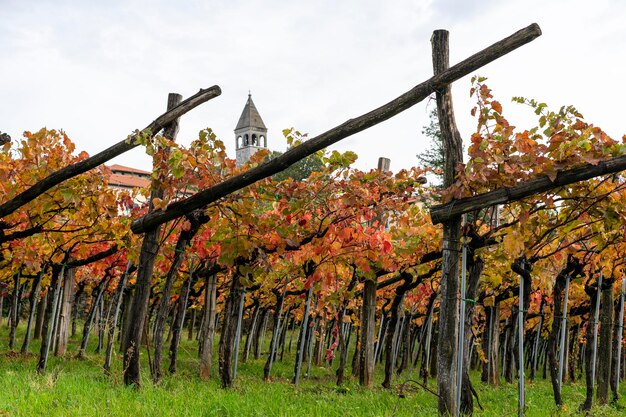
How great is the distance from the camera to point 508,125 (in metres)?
6.41

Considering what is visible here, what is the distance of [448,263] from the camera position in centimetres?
591

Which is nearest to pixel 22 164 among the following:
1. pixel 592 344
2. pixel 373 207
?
pixel 373 207

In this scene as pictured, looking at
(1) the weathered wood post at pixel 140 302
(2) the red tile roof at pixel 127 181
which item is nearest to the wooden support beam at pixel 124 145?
(1) the weathered wood post at pixel 140 302

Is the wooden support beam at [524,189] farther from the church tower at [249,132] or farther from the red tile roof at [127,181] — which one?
the church tower at [249,132]

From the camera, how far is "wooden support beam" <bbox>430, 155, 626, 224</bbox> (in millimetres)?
5430

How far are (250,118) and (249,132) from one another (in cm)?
266

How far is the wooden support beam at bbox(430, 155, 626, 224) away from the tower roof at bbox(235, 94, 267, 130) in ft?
312

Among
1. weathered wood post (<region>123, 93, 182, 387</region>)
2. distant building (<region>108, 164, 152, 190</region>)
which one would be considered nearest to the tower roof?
distant building (<region>108, 164, 152, 190</region>)

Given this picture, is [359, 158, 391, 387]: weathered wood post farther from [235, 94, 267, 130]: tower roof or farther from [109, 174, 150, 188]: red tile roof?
[235, 94, 267, 130]: tower roof

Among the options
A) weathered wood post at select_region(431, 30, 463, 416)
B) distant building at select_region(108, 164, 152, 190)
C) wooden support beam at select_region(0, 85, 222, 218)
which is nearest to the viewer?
weathered wood post at select_region(431, 30, 463, 416)

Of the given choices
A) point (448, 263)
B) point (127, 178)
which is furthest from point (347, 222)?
point (127, 178)

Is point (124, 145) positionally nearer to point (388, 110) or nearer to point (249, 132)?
point (388, 110)

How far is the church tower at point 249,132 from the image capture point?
99062 millimetres

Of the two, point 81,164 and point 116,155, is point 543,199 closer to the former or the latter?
point 116,155
